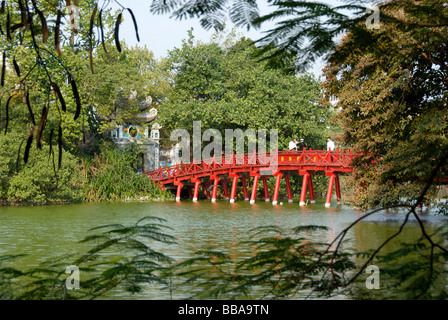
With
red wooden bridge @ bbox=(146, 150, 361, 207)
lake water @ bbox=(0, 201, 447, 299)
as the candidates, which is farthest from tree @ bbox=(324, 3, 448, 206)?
red wooden bridge @ bbox=(146, 150, 361, 207)

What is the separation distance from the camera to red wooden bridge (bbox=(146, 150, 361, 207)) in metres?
28.7

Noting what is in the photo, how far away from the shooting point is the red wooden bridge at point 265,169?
28.7 m

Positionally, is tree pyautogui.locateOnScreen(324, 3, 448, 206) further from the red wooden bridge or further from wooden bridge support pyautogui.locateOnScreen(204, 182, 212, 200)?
wooden bridge support pyautogui.locateOnScreen(204, 182, 212, 200)

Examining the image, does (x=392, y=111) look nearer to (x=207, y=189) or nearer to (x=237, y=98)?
(x=237, y=98)

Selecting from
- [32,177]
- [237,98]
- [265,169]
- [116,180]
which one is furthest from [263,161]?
[32,177]

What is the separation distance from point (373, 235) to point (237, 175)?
17918 millimetres

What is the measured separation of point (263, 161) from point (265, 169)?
0.42 metres

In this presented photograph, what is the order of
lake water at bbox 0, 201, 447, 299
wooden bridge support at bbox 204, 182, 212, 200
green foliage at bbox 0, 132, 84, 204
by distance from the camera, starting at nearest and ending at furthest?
lake water at bbox 0, 201, 447, 299
green foliage at bbox 0, 132, 84, 204
wooden bridge support at bbox 204, 182, 212, 200

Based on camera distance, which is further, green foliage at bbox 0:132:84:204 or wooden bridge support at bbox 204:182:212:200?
wooden bridge support at bbox 204:182:212:200

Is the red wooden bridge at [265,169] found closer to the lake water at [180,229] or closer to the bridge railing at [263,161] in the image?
the bridge railing at [263,161]

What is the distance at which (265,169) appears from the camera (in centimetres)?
3078

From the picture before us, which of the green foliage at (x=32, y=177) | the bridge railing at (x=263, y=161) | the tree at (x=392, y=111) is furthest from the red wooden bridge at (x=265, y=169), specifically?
the tree at (x=392, y=111)
